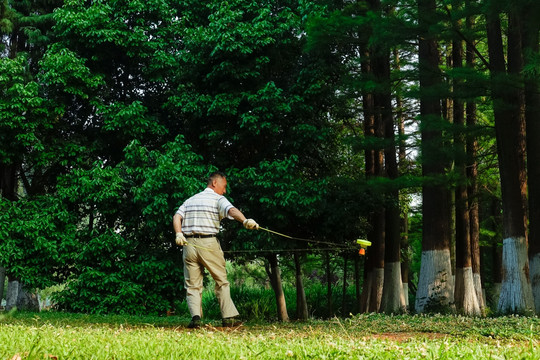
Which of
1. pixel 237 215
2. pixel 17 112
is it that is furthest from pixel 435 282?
pixel 17 112

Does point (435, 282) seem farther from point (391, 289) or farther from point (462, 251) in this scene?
point (462, 251)

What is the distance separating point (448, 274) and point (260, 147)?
650 cm

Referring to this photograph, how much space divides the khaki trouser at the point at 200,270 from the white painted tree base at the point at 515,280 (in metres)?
6.53

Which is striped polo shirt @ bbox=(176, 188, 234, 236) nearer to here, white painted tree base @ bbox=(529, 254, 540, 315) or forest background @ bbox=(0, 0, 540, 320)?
forest background @ bbox=(0, 0, 540, 320)

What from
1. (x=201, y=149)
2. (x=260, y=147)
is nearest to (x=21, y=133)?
(x=201, y=149)

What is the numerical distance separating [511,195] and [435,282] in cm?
280

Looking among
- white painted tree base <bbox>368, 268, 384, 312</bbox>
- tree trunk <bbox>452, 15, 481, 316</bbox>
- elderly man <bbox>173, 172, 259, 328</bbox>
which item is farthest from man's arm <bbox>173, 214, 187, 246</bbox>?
white painted tree base <bbox>368, 268, 384, 312</bbox>

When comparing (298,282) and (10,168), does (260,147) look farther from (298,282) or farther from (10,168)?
(10,168)

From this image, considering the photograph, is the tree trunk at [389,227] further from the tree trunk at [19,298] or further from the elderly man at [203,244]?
the tree trunk at [19,298]

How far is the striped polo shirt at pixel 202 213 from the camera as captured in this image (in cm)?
920

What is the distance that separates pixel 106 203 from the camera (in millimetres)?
17109

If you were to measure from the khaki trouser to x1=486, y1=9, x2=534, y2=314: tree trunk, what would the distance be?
6.53m

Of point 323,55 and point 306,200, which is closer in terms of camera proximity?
point 306,200

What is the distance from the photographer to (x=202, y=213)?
30.2 ft
